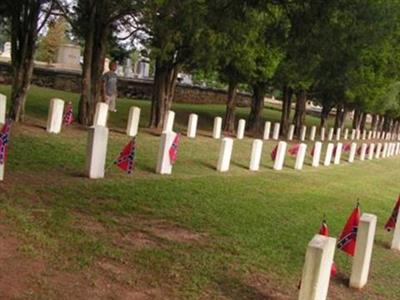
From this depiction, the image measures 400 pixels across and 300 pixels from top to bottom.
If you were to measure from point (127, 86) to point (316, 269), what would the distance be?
34441 mm

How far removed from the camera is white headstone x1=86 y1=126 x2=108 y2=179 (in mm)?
11281

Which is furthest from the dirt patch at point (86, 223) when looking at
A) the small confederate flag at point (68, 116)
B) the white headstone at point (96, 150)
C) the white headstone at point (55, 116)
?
the small confederate flag at point (68, 116)

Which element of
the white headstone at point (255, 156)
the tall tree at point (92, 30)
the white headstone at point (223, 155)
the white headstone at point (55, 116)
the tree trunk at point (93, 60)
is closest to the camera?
the white headstone at point (223, 155)

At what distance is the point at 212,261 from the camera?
7910 millimetres

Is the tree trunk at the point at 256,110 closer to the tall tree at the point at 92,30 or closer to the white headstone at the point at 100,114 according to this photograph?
the tall tree at the point at 92,30

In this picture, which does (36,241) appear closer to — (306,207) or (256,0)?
(256,0)

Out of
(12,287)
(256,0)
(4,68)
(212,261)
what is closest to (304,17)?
(256,0)

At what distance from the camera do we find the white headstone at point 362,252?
26.5 ft

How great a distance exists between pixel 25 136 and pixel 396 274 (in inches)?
341

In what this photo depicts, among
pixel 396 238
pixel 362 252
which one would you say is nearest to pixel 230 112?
pixel 396 238

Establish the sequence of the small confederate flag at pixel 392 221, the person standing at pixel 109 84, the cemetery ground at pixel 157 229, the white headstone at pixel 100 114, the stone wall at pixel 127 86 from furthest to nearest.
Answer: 1. the stone wall at pixel 127 86
2. the person standing at pixel 109 84
3. the white headstone at pixel 100 114
4. the small confederate flag at pixel 392 221
5. the cemetery ground at pixel 157 229

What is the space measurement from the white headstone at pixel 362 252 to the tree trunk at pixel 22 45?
1046 cm

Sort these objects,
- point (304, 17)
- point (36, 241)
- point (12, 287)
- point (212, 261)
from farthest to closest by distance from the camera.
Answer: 1. point (304, 17)
2. point (212, 261)
3. point (36, 241)
4. point (12, 287)

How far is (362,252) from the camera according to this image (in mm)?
8117
